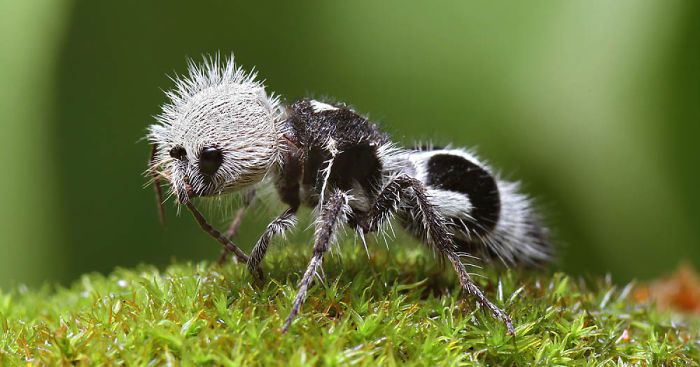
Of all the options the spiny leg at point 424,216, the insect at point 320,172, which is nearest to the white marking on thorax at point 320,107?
the insect at point 320,172

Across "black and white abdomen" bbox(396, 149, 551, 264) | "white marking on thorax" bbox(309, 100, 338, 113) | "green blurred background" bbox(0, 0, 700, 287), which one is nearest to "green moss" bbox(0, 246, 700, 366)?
"black and white abdomen" bbox(396, 149, 551, 264)

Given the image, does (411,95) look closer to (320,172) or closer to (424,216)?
(320,172)

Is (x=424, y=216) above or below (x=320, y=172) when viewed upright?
below

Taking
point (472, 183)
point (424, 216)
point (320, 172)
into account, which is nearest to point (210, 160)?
point (320, 172)

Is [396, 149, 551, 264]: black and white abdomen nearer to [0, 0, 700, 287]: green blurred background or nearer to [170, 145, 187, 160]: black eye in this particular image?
[170, 145, 187, 160]: black eye

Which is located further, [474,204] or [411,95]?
[411,95]

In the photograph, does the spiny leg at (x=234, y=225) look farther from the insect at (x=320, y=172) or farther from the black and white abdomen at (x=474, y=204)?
the black and white abdomen at (x=474, y=204)

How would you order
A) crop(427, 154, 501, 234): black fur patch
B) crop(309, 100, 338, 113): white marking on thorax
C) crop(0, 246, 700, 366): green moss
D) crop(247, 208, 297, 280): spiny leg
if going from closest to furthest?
crop(0, 246, 700, 366): green moss < crop(247, 208, 297, 280): spiny leg < crop(309, 100, 338, 113): white marking on thorax < crop(427, 154, 501, 234): black fur patch
